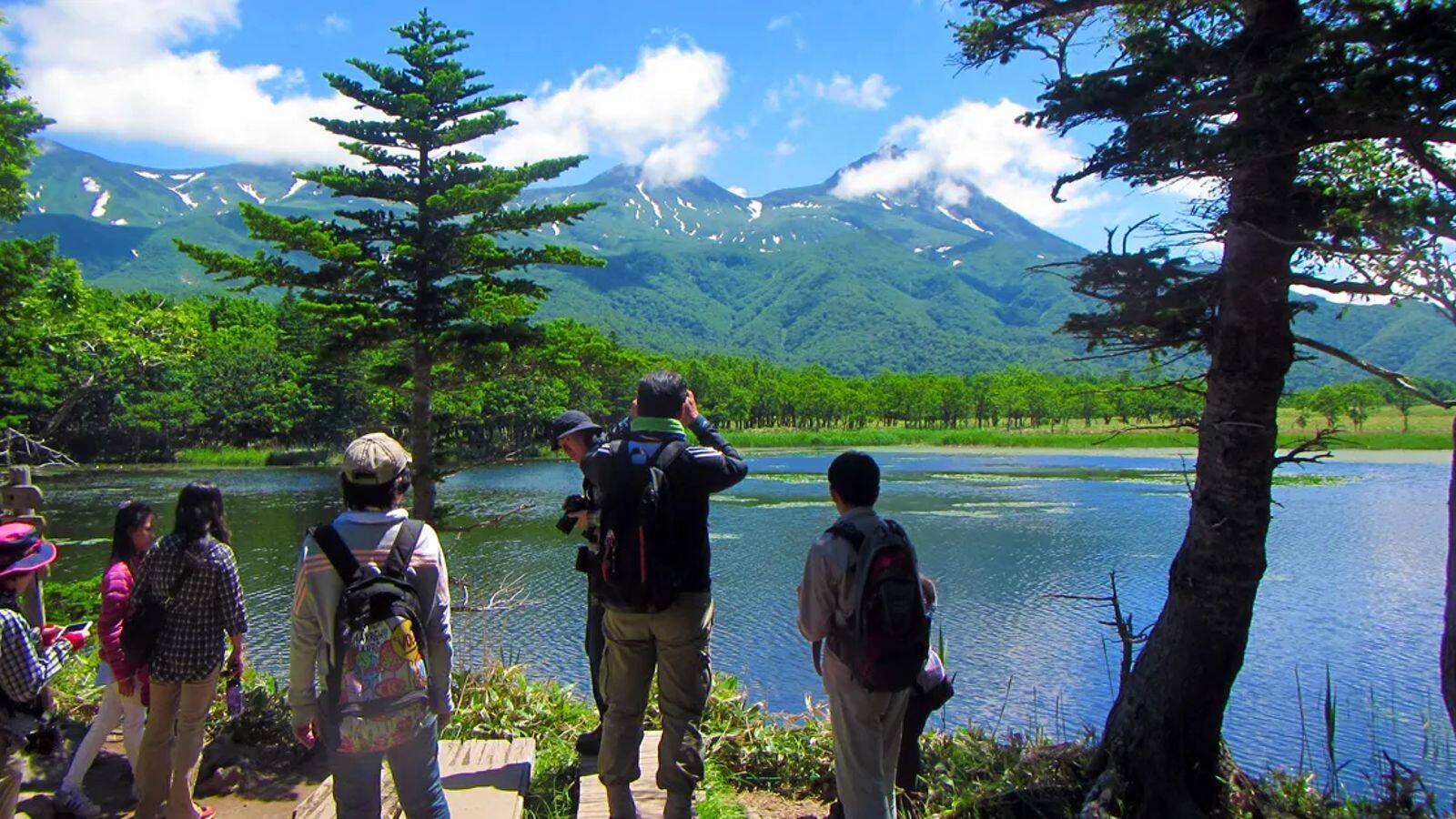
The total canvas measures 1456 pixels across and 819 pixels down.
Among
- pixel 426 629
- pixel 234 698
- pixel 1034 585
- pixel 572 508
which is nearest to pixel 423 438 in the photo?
pixel 234 698

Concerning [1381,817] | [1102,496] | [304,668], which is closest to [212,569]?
[304,668]

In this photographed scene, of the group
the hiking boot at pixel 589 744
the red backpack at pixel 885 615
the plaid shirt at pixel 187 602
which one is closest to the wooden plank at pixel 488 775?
the hiking boot at pixel 589 744

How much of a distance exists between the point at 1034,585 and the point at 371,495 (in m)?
13.6

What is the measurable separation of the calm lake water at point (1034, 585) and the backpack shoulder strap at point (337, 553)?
14.3 ft

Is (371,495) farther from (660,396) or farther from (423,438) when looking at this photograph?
(423,438)

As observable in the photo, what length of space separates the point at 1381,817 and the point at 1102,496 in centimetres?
2486

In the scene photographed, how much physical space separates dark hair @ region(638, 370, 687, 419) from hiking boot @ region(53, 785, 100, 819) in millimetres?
3125

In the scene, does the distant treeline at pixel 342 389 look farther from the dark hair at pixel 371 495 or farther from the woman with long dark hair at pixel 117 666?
the dark hair at pixel 371 495

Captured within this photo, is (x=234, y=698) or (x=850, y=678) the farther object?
(x=234, y=698)

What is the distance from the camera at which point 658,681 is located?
306 cm

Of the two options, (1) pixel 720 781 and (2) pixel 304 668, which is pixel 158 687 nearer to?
(2) pixel 304 668

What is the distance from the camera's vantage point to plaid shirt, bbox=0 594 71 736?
2.62 metres

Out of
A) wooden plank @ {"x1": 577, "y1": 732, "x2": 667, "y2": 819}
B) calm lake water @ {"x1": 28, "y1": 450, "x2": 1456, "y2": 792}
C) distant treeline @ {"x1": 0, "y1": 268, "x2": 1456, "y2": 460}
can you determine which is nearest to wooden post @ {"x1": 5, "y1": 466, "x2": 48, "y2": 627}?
distant treeline @ {"x1": 0, "y1": 268, "x2": 1456, "y2": 460}

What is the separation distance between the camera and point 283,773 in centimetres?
452
